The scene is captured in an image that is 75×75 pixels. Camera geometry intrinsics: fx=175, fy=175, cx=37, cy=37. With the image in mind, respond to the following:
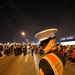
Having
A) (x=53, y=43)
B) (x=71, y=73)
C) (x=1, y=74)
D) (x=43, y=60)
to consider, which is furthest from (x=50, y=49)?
(x=1, y=74)

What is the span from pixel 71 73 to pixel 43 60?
9186 millimetres

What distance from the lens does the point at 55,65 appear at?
248 centimetres

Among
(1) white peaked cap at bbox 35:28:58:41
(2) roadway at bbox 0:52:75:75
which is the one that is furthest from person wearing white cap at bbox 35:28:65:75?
(2) roadway at bbox 0:52:75:75

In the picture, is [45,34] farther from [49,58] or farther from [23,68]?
[23,68]

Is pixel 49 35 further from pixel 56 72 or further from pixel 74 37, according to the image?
pixel 74 37

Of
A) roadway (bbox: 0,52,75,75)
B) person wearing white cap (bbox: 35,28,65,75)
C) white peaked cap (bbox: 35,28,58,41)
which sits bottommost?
roadway (bbox: 0,52,75,75)

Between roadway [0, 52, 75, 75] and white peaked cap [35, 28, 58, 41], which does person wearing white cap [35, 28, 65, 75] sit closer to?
white peaked cap [35, 28, 58, 41]

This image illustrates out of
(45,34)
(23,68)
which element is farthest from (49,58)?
(23,68)

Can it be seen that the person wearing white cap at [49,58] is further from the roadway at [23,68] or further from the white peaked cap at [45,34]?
the roadway at [23,68]

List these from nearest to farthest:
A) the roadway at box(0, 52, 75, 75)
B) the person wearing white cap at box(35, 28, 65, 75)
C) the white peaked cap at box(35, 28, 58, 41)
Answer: the person wearing white cap at box(35, 28, 65, 75)
the white peaked cap at box(35, 28, 58, 41)
the roadway at box(0, 52, 75, 75)

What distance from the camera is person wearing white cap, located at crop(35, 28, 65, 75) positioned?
2.42 metres

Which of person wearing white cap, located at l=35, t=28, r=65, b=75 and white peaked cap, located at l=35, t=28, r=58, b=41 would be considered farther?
white peaked cap, located at l=35, t=28, r=58, b=41

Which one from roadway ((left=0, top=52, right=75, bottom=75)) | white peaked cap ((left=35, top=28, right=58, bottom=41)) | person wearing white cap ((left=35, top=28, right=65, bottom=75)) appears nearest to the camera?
person wearing white cap ((left=35, top=28, right=65, bottom=75))

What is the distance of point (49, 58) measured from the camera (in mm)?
2494
